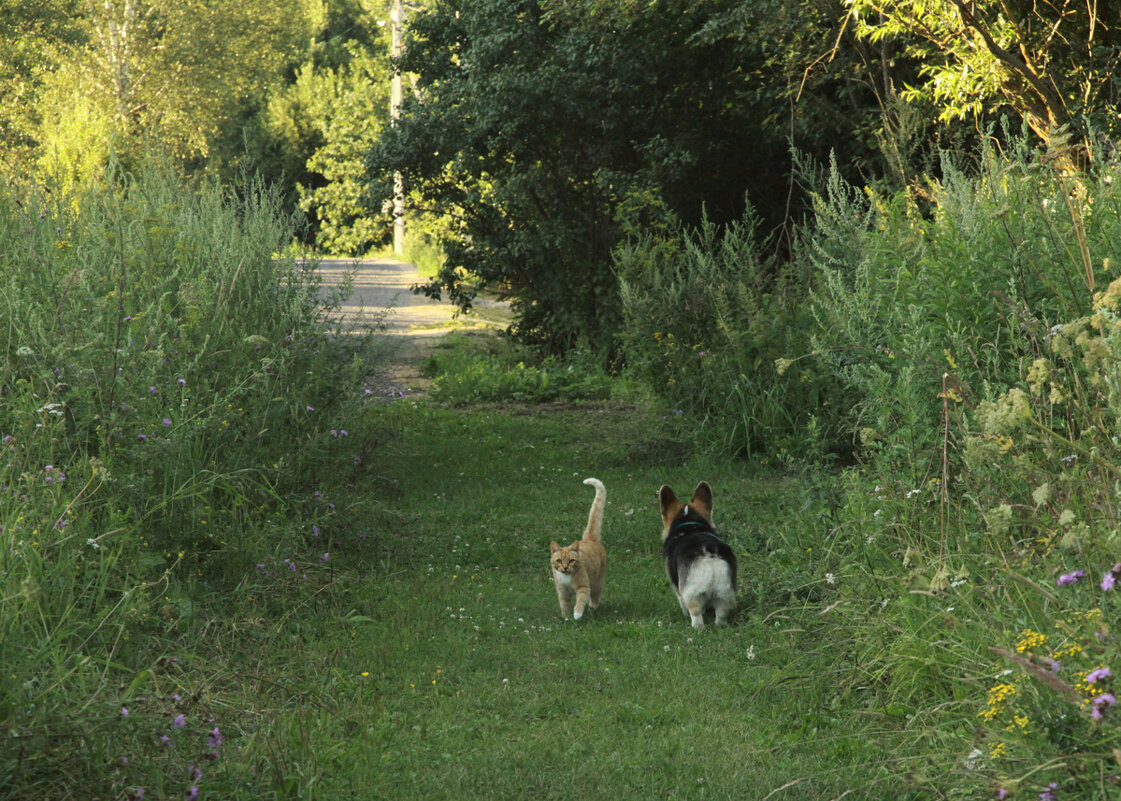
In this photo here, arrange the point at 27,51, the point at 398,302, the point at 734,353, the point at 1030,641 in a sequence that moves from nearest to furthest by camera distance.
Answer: the point at 1030,641
the point at 734,353
the point at 398,302
the point at 27,51

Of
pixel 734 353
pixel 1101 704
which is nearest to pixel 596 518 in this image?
pixel 734 353

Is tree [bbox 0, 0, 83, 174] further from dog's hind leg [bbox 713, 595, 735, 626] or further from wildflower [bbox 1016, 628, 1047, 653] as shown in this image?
wildflower [bbox 1016, 628, 1047, 653]

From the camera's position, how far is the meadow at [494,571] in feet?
11.2

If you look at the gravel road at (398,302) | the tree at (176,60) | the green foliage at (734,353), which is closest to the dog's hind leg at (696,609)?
the green foliage at (734,353)

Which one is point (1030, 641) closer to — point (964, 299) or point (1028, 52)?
point (964, 299)

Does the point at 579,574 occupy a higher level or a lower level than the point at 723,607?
higher

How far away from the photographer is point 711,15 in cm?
1272

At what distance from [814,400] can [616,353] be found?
577 centimetres

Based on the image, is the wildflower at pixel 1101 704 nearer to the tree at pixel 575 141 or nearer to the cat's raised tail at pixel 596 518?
the cat's raised tail at pixel 596 518

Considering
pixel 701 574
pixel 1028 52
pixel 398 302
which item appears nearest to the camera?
pixel 701 574

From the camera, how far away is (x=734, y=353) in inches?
390

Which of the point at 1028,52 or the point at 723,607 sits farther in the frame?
the point at 1028,52

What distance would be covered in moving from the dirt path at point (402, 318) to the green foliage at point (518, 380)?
1.70ft

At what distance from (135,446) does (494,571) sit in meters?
2.66
